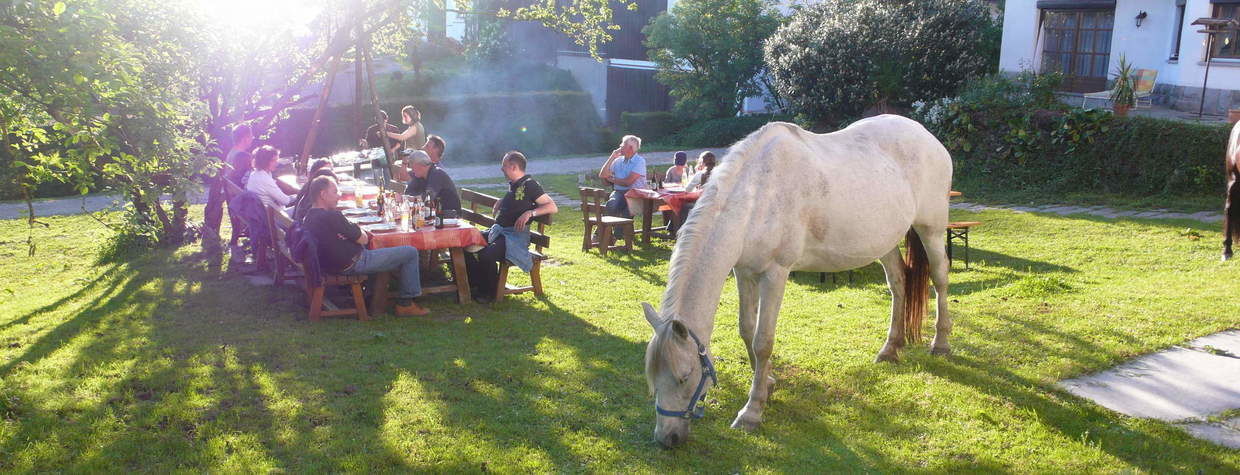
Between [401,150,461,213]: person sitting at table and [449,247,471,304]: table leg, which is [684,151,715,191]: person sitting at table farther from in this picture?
[449,247,471,304]: table leg

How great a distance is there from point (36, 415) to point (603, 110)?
27626 millimetres

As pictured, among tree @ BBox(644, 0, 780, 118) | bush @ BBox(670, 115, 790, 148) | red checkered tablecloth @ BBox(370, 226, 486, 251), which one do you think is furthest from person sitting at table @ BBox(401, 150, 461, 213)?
tree @ BBox(644, 0, 780, 118)

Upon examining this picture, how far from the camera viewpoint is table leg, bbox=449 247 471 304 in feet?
25.8

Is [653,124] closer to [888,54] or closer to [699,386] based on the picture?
[888,54]

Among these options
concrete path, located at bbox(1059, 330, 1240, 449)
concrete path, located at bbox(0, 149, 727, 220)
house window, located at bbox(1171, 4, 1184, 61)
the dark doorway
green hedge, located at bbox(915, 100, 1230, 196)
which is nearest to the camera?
concrete path, located at bbox(1059, 330, 1240, 449)

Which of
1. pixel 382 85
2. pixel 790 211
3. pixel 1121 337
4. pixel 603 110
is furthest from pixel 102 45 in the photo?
pixel 603 110

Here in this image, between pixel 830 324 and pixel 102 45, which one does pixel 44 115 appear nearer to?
pixel 102 45

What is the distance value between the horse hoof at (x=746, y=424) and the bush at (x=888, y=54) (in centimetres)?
1614

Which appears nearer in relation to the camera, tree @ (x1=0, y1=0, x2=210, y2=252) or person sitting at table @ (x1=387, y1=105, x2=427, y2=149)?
tree @ (x1=0, y1=0, x2=210, y2=252)

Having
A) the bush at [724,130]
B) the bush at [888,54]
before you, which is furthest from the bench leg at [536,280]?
the bush at [724,130]

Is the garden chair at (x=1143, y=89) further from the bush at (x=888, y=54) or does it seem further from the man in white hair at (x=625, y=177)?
the man in white hair at (x=625, y=177)

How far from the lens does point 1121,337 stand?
6.63 m

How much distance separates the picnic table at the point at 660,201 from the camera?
10.6 metres

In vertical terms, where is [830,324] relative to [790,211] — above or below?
below
